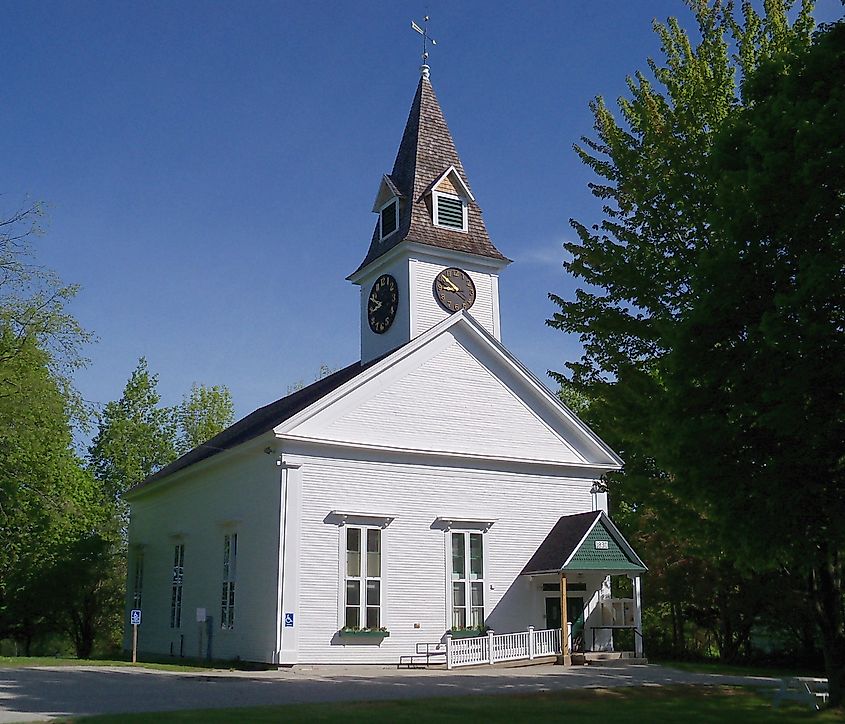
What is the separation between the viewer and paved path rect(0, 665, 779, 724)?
1628 centimetres

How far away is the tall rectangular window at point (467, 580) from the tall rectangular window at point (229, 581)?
638 cm

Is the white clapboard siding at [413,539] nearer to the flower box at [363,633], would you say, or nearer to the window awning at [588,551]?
the flower box at [363,633]

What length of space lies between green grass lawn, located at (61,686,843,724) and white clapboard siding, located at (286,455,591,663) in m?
8.48

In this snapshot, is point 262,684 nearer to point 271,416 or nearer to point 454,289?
point 271,416

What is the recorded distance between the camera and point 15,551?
143 feet

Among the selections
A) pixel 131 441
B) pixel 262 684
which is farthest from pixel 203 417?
pixel 262 684

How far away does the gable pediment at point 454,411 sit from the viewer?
2689 centimetres

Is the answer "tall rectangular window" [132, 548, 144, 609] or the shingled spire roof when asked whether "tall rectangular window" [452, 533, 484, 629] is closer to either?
the shingled spire roof

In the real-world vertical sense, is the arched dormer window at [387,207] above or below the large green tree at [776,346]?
above

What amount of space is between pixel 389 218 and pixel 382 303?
3325 millimetres

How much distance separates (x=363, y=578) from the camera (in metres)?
25.9

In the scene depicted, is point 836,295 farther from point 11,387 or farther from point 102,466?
point 102,466

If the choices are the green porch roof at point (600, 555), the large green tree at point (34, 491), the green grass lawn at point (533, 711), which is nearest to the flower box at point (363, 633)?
the green porch roof at point (600, 555)

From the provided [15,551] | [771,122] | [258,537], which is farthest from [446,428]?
[15,551]
